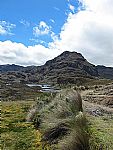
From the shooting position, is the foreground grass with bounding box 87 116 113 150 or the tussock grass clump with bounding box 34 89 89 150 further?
the tussock grass clump with bounding box 34 89 89 150

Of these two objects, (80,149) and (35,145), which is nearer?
(80,149)

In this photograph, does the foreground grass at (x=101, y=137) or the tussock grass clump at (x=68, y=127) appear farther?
the tussock grass clump at (x=68, y=127)

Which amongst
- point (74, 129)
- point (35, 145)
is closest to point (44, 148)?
point (35, 145)

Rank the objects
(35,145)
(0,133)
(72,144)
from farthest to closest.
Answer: (0,133), (35,145), (72,144)

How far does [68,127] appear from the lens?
1300 cm

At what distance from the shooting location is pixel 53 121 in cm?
1483

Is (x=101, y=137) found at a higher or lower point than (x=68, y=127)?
lower

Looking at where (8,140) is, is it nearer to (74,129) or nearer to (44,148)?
(44,148)

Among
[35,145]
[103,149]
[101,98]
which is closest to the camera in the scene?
[103,149]

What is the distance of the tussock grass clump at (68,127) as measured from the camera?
35.0 feet

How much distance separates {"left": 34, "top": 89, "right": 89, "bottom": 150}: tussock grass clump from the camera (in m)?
10.7

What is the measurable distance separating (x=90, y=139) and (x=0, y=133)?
33.5 ft

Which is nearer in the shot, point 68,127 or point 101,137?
point 101,137

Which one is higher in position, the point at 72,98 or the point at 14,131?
the point at 72,98
